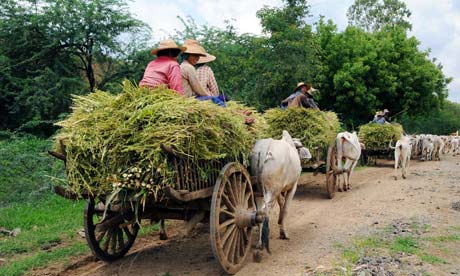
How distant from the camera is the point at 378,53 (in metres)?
23.9

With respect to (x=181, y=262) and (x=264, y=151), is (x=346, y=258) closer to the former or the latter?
(x=264, y=151)

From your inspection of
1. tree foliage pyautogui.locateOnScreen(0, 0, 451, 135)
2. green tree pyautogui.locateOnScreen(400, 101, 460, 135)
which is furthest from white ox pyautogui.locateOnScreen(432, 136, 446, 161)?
green tree pyautogui.locateOnScreen(400, 101, 460, 135)

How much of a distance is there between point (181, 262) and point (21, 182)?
216 inches

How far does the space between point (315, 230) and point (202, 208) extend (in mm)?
2977

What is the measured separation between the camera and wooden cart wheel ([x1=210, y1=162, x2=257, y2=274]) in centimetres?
472

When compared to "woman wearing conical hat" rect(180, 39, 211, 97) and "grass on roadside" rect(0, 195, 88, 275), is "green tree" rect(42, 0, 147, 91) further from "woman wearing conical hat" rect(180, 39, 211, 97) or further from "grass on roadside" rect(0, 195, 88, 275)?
"woman wearing conical hat" rect(180, 39, 211, 97)

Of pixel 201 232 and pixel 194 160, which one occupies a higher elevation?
pixel 194 160

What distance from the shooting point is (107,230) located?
567 centimetres

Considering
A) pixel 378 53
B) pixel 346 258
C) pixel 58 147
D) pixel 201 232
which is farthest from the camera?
pixel 378 53

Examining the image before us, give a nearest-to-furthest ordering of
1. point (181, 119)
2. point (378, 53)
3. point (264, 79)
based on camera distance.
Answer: point (181, 119) → point (264, 79) → point (378, 53)

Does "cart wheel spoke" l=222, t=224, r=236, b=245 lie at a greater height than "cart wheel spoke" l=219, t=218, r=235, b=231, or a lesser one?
lesser

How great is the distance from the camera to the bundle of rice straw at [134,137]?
430cm

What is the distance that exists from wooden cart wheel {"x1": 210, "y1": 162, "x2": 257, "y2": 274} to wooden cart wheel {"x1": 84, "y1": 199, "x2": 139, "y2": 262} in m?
1.03

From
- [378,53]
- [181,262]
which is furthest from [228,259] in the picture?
[378,53]
